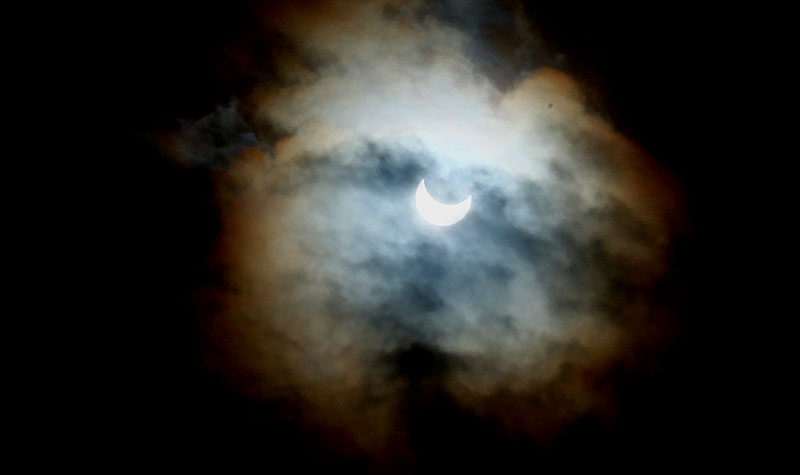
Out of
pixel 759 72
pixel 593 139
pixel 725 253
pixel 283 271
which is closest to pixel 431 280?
pixel 283 271

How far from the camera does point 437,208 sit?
2.06m

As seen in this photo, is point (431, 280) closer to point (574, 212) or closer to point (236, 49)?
point (574, 212)

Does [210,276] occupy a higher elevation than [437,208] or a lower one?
lower

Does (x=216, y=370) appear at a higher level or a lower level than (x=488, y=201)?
lower

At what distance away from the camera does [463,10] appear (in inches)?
96.2

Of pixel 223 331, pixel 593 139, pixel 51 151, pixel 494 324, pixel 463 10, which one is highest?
pixel 463 10

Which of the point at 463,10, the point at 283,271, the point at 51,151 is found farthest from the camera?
the point at 463,10

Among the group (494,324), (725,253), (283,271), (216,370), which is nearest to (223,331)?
(216,370)

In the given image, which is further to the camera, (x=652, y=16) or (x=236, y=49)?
(x=652, y=16)

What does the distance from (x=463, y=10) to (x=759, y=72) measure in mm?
1901

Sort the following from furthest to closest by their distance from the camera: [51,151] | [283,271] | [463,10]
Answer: [463,10] < [283,271] < [51,151]

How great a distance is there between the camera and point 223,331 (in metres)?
2.07

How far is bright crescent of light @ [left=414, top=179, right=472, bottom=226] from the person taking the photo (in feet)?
6.73

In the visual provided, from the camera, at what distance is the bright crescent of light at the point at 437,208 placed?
205cm
